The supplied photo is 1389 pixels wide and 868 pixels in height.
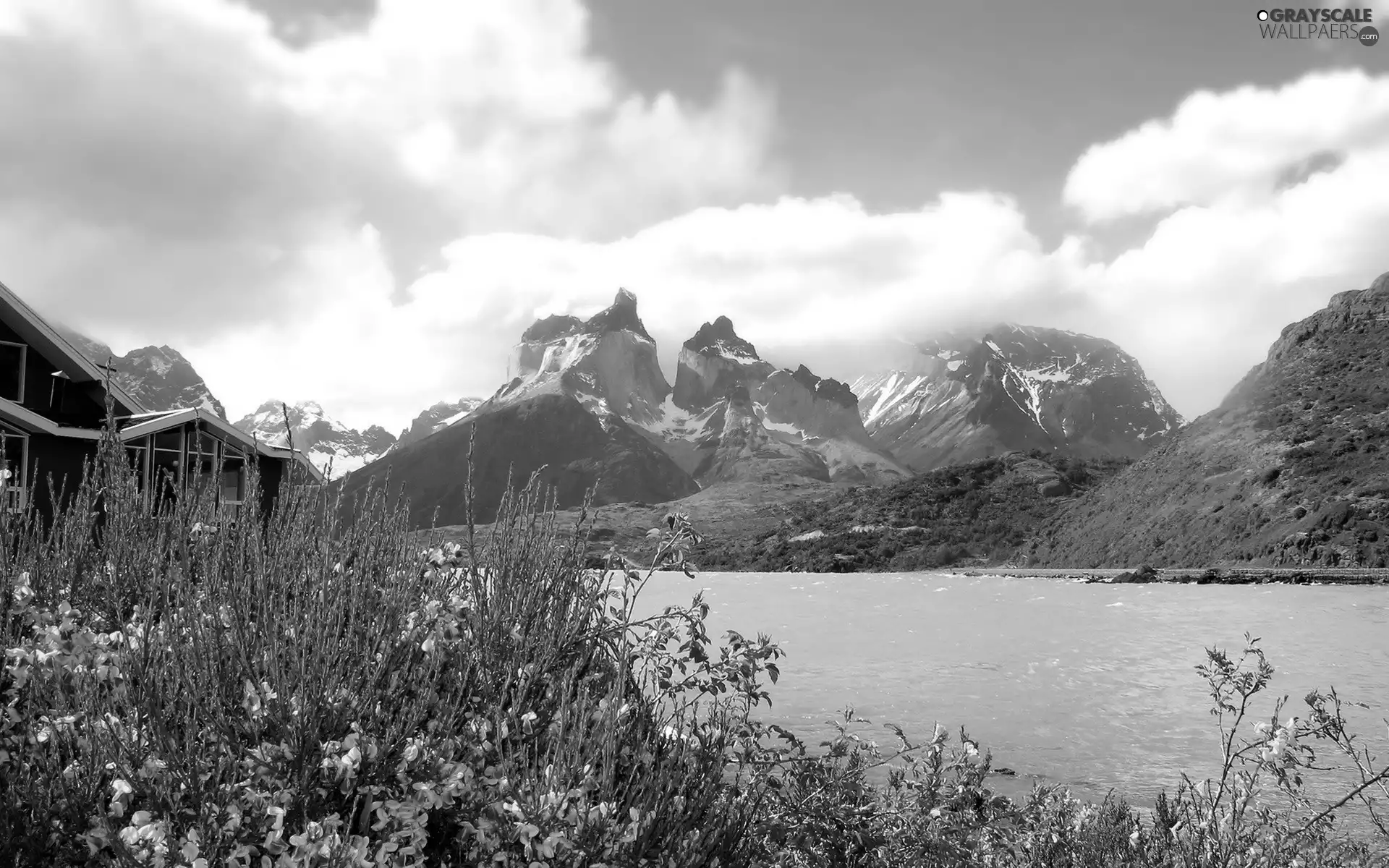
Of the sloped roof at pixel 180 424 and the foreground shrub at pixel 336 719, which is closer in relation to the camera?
the foreground shrub at pixel 336 719

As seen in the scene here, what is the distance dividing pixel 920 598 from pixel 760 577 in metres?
35.9

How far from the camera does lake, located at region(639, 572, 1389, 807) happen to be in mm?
12433

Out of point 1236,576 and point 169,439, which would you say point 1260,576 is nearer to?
point 1236,576

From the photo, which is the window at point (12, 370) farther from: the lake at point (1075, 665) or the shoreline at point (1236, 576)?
the shoreline at point (1236, 576)

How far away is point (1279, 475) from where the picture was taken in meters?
60.2

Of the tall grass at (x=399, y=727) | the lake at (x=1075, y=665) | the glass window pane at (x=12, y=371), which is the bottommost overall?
the lake at (x=1075, y=665)

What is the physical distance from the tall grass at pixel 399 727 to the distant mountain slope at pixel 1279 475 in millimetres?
56376

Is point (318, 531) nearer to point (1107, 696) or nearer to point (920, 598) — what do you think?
point (1107, 696)

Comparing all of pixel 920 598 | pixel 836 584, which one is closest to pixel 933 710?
pixel 920 598

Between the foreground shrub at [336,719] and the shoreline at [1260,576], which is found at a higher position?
the foreground shrub at [336,719]

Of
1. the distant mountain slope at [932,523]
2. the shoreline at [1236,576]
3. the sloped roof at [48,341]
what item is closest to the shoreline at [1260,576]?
the shoreline at [1236,576]

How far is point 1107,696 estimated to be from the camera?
16.9 metres

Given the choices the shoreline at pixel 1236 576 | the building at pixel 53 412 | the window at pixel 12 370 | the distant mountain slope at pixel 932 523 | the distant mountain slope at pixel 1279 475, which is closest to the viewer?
the building at pixel 53 412

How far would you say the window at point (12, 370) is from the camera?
23984 millimetres
